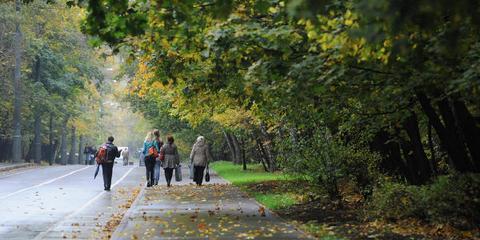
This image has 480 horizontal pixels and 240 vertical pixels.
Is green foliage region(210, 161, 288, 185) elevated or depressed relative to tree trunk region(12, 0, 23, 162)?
depressed

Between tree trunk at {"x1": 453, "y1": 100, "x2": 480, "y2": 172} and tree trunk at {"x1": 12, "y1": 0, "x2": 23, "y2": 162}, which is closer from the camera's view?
tree trunk at {"x1": 453, "y1": 100, "x2": 480, "y2": 172}

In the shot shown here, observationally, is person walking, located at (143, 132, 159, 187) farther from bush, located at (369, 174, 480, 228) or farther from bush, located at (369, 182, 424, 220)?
bush, located at (369, 174, 480, 228)

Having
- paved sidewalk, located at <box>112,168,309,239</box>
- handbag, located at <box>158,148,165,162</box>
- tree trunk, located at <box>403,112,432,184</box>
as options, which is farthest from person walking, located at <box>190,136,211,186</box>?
tree trunk, located at <box>403,112,432,184</box>

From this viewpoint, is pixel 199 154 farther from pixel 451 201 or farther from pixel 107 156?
pixel 451 201

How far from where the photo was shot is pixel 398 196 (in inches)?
415

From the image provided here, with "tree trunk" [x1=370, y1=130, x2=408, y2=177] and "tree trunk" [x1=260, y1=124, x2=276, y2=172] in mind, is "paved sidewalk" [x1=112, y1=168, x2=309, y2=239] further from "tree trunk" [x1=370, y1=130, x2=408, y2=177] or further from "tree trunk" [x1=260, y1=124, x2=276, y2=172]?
"tree trunk" [x1=260, y1=124, x2=276, y2=172]

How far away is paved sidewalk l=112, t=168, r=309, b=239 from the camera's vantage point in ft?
31.9

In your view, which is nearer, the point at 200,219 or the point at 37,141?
the point at 200,219

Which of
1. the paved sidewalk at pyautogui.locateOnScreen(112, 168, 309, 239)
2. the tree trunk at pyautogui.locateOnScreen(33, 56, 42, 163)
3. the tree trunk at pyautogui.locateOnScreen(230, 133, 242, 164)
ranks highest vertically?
the tree trunk at pyautogui.locateOnScreen(33, 56, 42, 163)

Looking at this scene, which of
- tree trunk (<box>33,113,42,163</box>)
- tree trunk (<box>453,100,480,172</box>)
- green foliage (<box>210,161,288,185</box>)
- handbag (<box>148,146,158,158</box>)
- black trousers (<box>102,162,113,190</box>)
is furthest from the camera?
tree trunk (<box>33,113,42,163</box>)

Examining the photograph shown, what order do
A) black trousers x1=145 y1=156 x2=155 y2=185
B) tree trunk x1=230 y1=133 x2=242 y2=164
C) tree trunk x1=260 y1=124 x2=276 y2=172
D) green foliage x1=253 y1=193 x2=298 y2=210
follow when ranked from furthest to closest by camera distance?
1. tree trunk x1=230 y1=133 x2=242 y2=164
2. tree trunk x1=260 y1=124 x2=276 y2=172
3. black trousers x1=145 y1=156 x2=155 y2=185
4. green foliage x1=253 y1=193 x2=298 y2=210

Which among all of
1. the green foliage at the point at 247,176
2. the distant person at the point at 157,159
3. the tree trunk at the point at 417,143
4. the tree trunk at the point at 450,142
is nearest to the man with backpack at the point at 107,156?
the distant person at the point at 157,159

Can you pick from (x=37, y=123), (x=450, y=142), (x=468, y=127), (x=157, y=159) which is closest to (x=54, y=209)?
(x=157, y=159)

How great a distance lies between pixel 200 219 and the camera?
38.7ft
